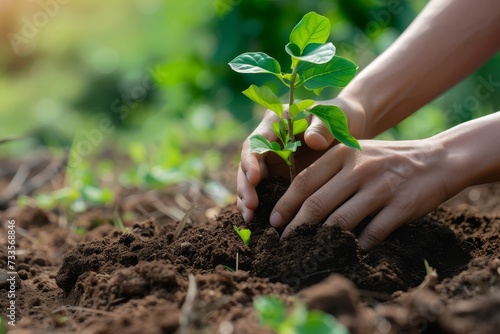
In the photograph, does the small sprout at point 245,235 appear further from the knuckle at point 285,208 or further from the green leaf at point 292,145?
the green leaf at point 292,145

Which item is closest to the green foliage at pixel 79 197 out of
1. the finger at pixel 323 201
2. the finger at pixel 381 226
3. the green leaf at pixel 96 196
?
the green leaf at pixel 96 196

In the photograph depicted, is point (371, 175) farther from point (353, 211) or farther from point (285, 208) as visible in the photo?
point (285, 208)

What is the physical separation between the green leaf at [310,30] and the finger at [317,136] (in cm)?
25

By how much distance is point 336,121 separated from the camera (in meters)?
1.51

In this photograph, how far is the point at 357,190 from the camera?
5.28ft

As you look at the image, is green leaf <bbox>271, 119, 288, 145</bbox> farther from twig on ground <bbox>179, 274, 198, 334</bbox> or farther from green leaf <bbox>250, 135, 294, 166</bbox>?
twig on ground <bbox>179, 274, 198, 334</bbox>

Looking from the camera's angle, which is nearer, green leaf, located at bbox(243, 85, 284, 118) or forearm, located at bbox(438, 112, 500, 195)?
green leaf, located at bbox(243, 85, 284, 118)

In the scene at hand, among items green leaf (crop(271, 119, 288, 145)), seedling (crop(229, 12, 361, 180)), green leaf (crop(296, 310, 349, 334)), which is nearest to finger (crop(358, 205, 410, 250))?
seedling (crop(229, 12, 361, 180))

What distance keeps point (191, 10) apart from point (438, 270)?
121 inches

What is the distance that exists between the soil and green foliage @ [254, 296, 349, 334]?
3.5 inches

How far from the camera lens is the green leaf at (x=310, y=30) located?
4.90ft

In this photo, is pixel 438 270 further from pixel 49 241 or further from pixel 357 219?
pixel 49 241

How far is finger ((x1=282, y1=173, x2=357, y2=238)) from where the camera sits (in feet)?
5.16

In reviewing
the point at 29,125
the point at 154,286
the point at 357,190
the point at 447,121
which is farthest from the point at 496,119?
the point at 29,125
